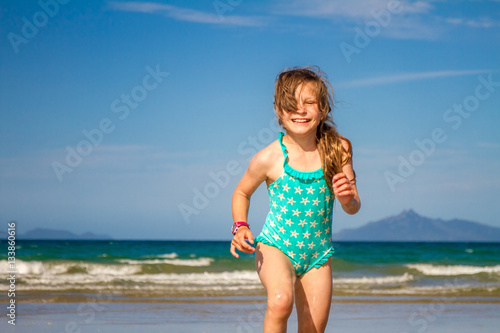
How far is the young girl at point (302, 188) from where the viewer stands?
13.1ft

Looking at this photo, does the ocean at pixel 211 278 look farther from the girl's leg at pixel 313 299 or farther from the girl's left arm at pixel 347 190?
the girl's left arm at pixel 347 190

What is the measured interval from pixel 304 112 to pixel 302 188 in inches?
18.8

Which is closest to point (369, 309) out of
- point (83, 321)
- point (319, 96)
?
point (83, 321)

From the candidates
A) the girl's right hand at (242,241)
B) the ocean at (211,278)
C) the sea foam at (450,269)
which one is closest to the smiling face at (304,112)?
the girl's right hand at (242,241)

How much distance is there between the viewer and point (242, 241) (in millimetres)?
3648

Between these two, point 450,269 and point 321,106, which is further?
point 450,269

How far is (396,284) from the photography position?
14547 millimetres

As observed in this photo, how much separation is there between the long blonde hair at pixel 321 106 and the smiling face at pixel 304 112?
21 millimetres

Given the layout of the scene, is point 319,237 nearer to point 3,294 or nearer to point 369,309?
point 369,309

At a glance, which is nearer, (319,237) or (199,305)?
(319,237)

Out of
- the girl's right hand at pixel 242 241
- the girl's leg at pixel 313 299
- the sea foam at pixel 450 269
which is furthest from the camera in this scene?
the sea foam at pixel 450 269

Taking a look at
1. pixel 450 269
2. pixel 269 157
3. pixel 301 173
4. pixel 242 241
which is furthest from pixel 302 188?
pixel 450 269

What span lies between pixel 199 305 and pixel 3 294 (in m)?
3.88

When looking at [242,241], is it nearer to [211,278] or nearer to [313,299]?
[313,299]
